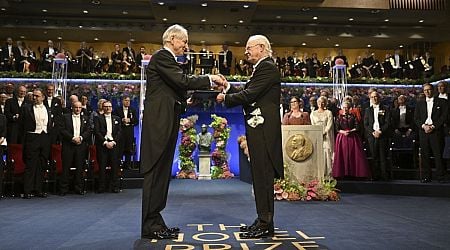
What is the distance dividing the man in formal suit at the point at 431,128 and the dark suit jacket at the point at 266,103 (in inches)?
189

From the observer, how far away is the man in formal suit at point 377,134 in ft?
25.4

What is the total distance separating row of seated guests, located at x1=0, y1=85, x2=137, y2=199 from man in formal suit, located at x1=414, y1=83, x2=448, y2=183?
5.54 meters

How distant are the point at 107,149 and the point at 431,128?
576cm

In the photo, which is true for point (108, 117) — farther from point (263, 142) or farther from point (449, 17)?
point (449, 17)

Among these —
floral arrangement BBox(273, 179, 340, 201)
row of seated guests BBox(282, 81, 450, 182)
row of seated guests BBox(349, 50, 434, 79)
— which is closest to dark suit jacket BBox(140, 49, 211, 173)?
floral arrangement BBox(273, 179, 340, 201)

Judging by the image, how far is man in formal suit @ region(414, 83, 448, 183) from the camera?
7.17 meters

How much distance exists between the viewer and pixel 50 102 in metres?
8.63

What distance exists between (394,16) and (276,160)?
43.1ft

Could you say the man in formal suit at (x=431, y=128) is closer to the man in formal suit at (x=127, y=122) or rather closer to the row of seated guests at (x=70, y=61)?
the man in formal suit at (x=127, y=122)

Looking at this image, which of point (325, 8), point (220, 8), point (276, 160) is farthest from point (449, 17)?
point (276, 160)

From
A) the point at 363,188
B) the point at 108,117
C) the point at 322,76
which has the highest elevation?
the point at 322,76

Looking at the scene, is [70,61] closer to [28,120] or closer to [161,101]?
[28,120]

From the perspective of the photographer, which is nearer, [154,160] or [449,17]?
[154,160]

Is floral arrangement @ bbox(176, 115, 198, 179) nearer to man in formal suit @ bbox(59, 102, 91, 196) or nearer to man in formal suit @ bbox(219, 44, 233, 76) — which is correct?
man in formal suit @ bbox(219, 44, 233, 76)
